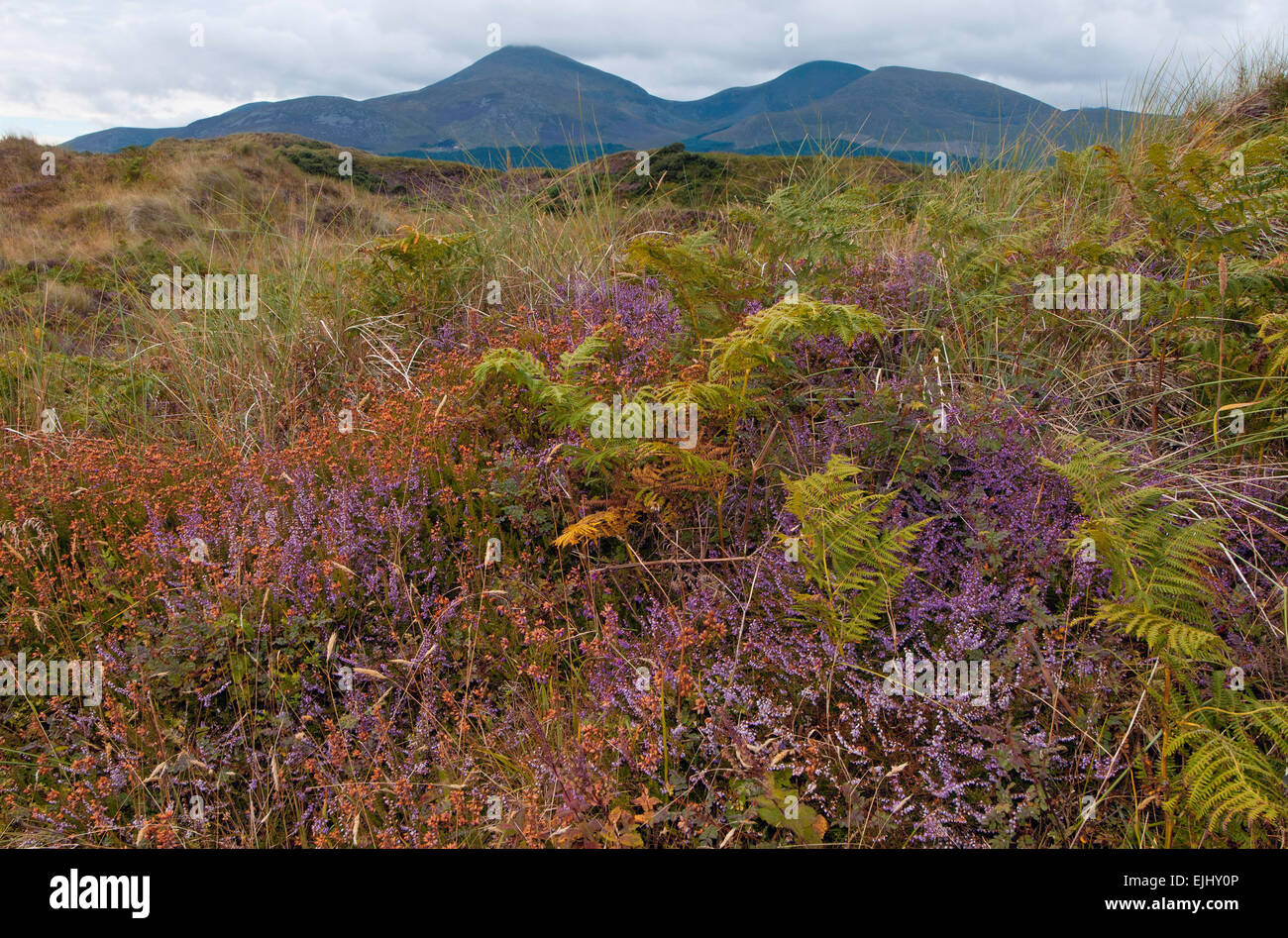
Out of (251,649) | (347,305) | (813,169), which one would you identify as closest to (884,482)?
(251,649)

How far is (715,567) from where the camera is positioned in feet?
9.95

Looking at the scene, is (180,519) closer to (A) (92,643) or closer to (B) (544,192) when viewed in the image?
(A) (92,643)

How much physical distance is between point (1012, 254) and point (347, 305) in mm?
4518

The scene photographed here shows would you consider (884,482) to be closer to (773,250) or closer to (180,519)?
(773,250)

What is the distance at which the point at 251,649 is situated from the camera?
2.92 metres

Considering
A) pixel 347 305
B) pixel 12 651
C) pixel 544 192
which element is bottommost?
pixel 12 651

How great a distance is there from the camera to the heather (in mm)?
2170

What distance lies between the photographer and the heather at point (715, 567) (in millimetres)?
2170

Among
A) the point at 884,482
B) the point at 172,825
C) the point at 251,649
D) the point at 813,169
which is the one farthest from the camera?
the point at 813,169

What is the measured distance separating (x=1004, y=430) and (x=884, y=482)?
58 centimetres

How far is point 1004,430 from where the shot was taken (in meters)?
3.20
